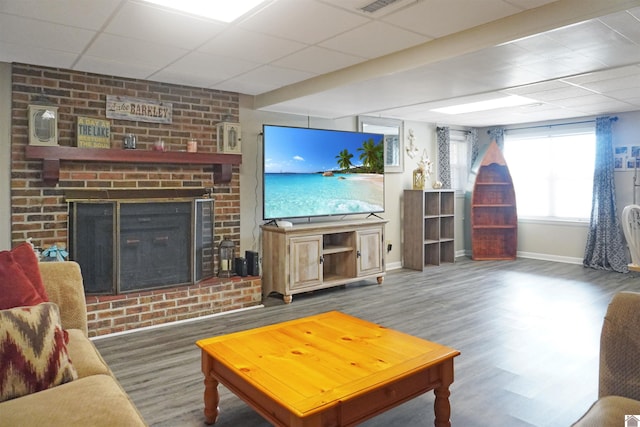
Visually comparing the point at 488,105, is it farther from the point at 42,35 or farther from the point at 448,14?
the point at 42,35

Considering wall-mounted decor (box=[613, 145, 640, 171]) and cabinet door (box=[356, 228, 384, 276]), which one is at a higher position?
wall-mounted decor (box=[613, 145, 640, 171])

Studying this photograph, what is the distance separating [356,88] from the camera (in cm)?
389

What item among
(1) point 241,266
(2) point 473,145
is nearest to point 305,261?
(1) point 241,266

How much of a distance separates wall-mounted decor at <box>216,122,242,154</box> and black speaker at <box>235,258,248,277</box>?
42.8 inches

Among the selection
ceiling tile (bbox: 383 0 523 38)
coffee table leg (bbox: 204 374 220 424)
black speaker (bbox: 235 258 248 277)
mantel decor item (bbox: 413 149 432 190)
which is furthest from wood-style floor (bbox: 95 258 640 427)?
ceiling tile (bbox: 383 0 523 38)

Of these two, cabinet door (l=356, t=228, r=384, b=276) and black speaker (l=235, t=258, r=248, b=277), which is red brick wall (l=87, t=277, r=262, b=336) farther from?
cabinet door (l=356, t=228, r=384, b=276)

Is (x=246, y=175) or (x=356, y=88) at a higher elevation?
(x=356, y=88)

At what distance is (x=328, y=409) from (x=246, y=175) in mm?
3476

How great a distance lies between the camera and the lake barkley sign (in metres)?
3.98

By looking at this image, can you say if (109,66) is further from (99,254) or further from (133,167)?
(99,254)

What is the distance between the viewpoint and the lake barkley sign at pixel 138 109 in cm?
398

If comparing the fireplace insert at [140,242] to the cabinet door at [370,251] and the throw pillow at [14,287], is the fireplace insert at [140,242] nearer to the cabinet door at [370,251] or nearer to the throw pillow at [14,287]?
the cabinet door at [370,251]

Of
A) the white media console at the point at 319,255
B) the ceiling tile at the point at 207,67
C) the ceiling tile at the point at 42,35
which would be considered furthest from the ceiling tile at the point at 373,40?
Answer: the white media console at the point at 319,255

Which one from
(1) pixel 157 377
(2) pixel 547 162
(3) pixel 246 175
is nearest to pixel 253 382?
(1) pixel 157 377
